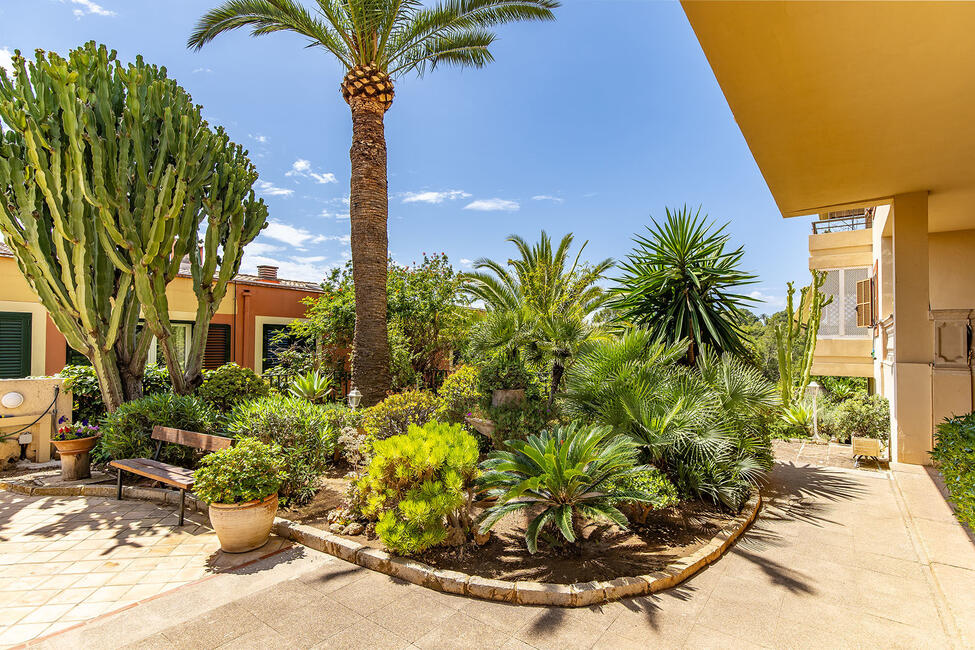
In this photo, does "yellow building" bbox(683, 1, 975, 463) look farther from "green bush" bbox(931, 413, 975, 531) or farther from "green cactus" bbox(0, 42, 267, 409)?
"green cactus" bbox(0, 42, 267, 409)

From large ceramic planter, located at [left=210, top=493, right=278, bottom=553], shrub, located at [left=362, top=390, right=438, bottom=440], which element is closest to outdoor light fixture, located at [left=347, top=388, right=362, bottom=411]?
shrub, located at [left=362, top=390, right=438, bottom=440]

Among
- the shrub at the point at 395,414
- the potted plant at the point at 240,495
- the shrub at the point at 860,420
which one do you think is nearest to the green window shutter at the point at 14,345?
the shrub at the point at 395,414

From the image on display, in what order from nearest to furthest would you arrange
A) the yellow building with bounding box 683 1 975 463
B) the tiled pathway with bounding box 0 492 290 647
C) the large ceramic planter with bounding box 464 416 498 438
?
the tiled pathway with bounding box 0 492 290 647
the yellow building with bounding box 683 1 975 463
the large ceramic planter with bounding box 464 416 498 438

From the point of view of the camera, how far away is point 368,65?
30.7 ft

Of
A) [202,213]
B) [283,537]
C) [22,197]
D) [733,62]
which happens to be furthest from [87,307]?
[733,62]

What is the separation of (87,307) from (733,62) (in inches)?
359

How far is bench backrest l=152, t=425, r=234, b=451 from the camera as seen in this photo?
17.8ft

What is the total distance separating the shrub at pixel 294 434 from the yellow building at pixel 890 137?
618cm

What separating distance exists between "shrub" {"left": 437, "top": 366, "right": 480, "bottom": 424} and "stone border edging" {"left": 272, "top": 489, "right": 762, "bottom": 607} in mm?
3267

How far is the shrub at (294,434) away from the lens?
5605 millimetres

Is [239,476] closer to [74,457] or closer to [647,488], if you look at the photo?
[647,488]

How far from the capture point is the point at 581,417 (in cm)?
594

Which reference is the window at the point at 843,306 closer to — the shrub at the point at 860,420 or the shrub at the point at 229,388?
the shrub at the point at 860,420

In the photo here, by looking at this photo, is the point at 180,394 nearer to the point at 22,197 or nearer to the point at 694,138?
the point at 22,197
